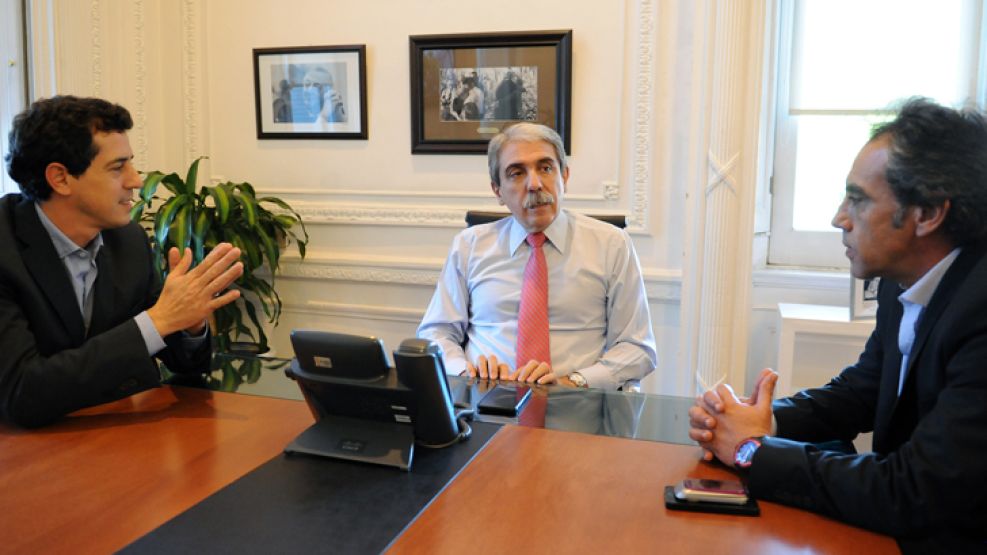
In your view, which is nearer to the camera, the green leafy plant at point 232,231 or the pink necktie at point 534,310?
the pink necktie at point 534,310

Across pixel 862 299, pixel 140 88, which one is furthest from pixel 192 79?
pixel 862 299

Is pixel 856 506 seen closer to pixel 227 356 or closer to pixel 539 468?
pixel 539 468

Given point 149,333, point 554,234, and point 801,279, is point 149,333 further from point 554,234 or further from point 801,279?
point 801,279

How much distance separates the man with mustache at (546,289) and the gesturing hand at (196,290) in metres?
0.76

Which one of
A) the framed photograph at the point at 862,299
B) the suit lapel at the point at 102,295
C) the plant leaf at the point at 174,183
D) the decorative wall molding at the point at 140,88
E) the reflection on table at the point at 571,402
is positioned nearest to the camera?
the reflection on table at the point at 571,402

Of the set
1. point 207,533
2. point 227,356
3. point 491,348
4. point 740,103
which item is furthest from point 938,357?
point 740,103

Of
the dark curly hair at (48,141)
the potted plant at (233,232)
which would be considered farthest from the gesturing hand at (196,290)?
the potted plant at (233,232)

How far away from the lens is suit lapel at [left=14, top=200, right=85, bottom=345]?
172 cm

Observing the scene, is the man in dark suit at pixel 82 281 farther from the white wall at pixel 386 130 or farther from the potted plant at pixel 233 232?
the white wall at pixel 386 130

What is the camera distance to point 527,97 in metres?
3.44

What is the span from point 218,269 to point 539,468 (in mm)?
899

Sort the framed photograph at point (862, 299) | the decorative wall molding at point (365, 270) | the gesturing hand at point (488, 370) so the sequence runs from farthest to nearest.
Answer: the decorative wall molding at point (365, 270), the framed photograph at point (862, 299), the gesturing hand at point (488, 370)

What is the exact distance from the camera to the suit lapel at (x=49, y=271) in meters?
1.72

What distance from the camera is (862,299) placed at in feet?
9.48
